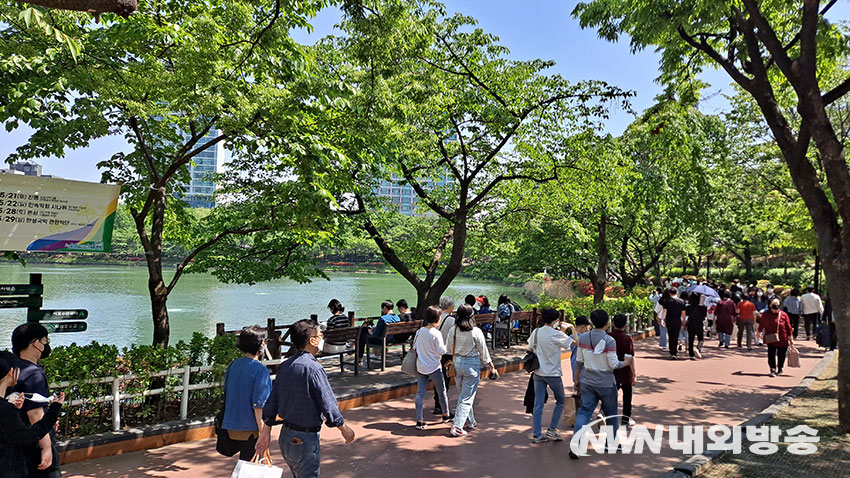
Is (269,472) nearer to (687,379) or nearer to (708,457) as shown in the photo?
(708,457)

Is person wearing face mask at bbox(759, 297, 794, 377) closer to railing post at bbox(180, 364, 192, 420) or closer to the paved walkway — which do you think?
the paved walkway

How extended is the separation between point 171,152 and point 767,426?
396 inches

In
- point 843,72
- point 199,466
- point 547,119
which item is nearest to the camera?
point 199,466

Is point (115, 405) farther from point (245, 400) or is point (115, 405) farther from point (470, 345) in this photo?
point (470, 345)

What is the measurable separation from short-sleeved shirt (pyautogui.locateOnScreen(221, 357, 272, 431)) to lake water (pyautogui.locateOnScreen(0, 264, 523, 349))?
1660cm

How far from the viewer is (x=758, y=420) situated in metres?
6.71

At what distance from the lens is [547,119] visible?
11.7m

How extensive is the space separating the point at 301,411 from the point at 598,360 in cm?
327

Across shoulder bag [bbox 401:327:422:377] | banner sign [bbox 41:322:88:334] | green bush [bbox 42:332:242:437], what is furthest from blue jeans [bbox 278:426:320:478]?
banner sign [bbox 41:322:88:334]

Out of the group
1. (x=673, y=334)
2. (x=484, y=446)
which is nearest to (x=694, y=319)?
(x=673, y=334)

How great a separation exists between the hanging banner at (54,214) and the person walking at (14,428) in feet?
13.0

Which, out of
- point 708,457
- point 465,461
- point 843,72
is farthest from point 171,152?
point 843,72

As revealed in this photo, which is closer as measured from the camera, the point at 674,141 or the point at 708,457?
the point at 708,457

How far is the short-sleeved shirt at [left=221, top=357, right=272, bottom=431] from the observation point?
3934mm
